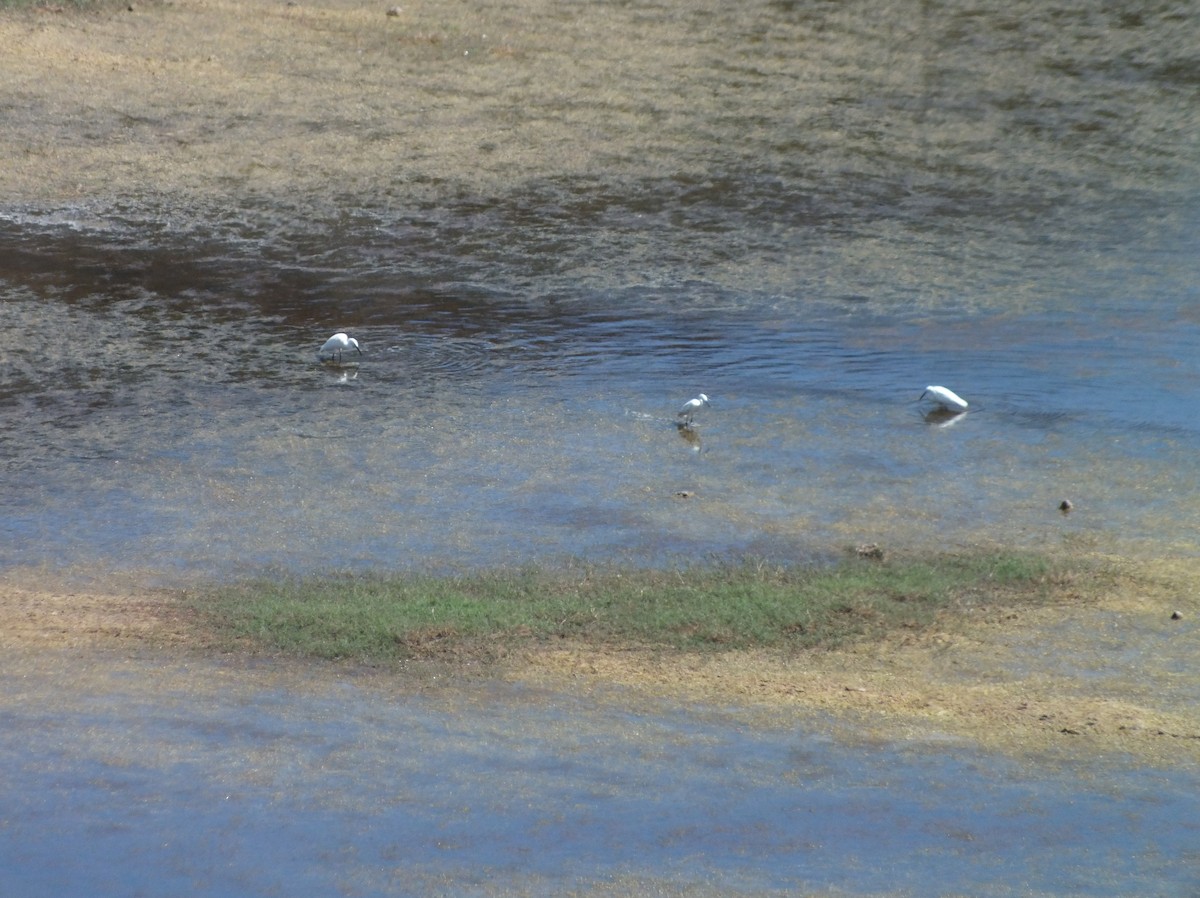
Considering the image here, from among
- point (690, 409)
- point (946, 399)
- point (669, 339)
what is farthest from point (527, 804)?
point (669, 339)

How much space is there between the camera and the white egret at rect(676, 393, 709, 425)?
8.03 meters

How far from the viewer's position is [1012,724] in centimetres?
513

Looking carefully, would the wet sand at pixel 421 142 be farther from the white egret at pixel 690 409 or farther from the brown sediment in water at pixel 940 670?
the white egret at pixel 690 409

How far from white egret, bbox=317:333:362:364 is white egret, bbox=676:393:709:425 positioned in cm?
212

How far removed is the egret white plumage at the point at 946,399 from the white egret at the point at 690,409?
1.19 metres

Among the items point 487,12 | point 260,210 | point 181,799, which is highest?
point 487,12

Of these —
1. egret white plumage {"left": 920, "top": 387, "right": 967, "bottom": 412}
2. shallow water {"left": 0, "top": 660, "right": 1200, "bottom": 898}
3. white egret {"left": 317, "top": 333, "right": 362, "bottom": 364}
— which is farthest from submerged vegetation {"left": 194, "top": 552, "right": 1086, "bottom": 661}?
white egret {"left": 317, "top": 333, "right": 362, "bottom": 364}

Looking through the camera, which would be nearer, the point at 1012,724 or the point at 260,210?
the point at 1012,724

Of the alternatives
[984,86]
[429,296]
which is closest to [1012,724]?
[429,296]

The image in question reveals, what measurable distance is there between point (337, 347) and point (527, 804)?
476cm

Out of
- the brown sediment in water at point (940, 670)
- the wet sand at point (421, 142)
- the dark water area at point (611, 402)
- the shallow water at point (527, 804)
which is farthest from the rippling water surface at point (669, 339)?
the shallow water at point (527, 804)

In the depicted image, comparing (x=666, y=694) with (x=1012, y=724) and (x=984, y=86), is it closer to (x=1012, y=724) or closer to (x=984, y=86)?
(x=1012, y=724)

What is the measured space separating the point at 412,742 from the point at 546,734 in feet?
1.42

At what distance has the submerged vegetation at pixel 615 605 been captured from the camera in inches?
227
